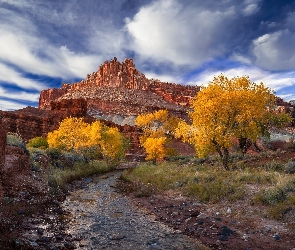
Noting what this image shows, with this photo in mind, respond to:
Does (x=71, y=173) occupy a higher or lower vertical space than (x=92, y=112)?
lower

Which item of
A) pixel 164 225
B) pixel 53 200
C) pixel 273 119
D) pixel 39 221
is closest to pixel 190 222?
pixel 164 225

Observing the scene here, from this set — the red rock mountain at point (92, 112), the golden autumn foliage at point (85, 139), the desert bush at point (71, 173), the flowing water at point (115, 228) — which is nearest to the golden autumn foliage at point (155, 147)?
the golden autumn foliage at point (85, 139)

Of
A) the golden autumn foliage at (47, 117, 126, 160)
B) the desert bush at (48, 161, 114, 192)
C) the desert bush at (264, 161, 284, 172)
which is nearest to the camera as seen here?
the desert bush at (48, 161, 114, 192)

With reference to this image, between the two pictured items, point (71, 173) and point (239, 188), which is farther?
point (71, 173)

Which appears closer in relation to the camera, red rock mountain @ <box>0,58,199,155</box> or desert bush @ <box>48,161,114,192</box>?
desert bush @ <box>48,161,114,192</box>

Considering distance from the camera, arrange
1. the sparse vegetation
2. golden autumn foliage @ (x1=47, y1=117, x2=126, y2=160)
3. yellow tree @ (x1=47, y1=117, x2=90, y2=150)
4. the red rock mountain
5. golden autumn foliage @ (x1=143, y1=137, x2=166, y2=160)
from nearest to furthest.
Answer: the sparse vegetation
yellow tree @ (x1=47, y1=117, x2=90, y2=150)
golden autumn foliage @ (x1=47, y1=117, x2=126, y2=160)
golden autumn foliage @ (x1=143, y1=137, x2=166, y2=160)
the red rock mountain

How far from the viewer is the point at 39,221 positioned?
44.5ft

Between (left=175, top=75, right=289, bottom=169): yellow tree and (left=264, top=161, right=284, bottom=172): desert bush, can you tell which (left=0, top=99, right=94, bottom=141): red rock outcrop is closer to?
(left=175, top=75, right=289, bottom=169): yellow tree

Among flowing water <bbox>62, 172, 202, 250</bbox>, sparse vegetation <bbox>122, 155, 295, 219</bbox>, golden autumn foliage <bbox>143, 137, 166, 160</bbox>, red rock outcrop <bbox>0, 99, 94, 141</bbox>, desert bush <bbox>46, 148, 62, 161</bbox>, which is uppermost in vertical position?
red rock outcrop <bbox>0, 99, 94, 141</bbox>

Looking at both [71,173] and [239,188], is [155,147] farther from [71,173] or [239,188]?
[239,188]

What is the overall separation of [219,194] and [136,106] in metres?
Answer: 137

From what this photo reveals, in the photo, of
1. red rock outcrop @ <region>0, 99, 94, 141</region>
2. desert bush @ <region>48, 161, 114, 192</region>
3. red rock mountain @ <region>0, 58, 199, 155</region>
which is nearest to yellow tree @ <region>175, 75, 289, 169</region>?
desert bush @ <region>48, 161, 114, 192</region>

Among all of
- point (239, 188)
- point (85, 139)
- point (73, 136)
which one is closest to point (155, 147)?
point (85, 139)

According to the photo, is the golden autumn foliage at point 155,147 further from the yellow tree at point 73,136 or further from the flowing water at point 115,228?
the flowing water at point 115,228
